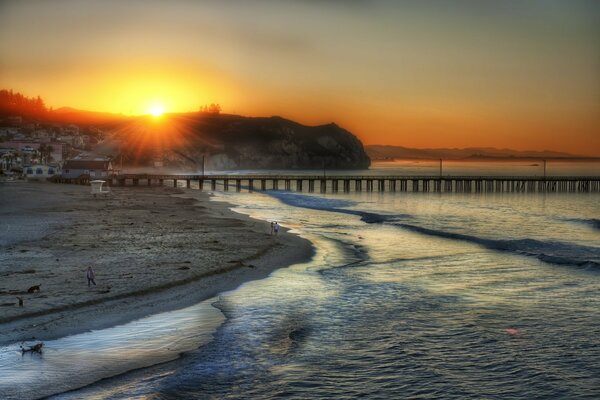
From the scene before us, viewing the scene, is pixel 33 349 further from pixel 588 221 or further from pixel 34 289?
pixel 588 221

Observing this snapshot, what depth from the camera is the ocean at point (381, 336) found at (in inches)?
449

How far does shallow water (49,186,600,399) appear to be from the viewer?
11.4 metres

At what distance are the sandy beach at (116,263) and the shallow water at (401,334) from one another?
2.02 m

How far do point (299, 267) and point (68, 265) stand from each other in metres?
9.29

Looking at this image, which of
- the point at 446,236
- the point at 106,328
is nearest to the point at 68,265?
the point at 106,328

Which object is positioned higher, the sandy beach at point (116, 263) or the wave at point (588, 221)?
the sandy beach at point (116, 263)

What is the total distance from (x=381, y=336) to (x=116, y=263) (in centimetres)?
1194

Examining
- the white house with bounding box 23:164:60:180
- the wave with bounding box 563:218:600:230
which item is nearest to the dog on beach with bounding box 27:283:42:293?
the wave with bounding box 563:218:600:230

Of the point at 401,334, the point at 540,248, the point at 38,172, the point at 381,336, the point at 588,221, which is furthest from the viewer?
the point at 38,172

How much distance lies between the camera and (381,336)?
1474 cm

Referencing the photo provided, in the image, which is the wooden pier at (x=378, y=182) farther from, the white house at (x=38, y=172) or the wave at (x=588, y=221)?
the wave at (x=588, y=221)

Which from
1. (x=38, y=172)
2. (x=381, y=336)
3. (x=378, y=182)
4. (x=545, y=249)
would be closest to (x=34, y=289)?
(x=381, y=336)

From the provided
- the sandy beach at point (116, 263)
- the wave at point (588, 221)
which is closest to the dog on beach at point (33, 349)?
the sandy beach at point (116, 263)

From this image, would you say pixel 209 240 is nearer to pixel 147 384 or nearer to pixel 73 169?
pixel 147 384
